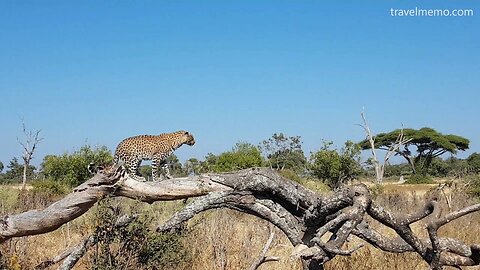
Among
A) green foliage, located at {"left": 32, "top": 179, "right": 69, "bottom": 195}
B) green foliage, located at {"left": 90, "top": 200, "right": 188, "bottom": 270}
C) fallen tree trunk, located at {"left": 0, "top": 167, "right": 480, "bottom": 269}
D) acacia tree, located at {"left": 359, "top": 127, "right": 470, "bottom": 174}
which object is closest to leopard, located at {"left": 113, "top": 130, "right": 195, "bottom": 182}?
green foliage, located at {"left": 32, "top": 179, "right": 69, "bottom": 195}

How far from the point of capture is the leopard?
15065 millimetres

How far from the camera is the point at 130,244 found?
6.07 metres

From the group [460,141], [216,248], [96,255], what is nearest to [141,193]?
[96,255]

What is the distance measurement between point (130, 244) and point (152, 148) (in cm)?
979

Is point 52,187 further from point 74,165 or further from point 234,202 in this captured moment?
point 234,202

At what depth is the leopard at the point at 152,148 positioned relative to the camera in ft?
49.4

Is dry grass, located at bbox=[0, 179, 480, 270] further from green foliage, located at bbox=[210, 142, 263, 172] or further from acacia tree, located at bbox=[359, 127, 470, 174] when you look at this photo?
acacia tree, located at bbox=[359, 127, 470, 174]

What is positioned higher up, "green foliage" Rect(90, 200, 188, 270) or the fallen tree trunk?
the fallen tree trunk

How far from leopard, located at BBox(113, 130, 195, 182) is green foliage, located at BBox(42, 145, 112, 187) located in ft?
16.2

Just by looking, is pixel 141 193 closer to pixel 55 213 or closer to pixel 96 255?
pixel 55 213

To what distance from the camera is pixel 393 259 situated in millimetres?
6969

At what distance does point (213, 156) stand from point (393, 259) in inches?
748

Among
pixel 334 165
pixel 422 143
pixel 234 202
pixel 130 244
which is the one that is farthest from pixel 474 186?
pixel 422 143

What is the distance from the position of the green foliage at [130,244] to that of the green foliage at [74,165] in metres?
14.4
